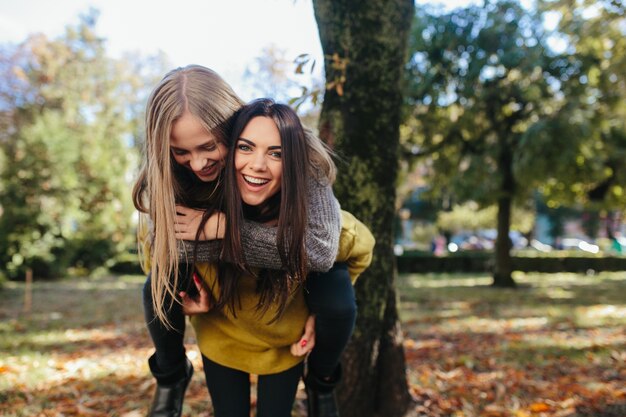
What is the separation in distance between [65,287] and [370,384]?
13608 mm

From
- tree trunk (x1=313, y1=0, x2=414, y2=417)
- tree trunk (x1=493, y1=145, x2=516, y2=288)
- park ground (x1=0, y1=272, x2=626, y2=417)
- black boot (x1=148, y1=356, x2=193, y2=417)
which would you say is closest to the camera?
black boot (x1=148, y1=356, x2=193, y2=417)

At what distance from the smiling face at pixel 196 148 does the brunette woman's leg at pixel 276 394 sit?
3.00ft

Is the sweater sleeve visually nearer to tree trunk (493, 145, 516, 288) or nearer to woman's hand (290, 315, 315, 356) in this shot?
woman's hand (290, 315, 315, 356)

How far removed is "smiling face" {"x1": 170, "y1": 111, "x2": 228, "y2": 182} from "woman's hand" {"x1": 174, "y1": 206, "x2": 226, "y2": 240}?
19cm

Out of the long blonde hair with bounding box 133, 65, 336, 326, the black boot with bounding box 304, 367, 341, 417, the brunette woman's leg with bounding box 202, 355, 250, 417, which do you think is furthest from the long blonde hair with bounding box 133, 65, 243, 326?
the black boot with bounding box 304, 367, 341, 417

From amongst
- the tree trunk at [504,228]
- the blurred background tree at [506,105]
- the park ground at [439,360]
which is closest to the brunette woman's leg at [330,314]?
the park ground at [439,360]

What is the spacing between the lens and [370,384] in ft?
9.59

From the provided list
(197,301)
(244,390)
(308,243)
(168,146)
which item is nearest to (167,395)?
(244,390)

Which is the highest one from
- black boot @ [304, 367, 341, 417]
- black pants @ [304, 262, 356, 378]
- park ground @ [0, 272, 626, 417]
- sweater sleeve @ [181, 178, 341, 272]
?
sweater sleeve @ [181, 178, 341, 272]

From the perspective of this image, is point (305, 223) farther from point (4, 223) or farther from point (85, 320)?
point (4, 223)

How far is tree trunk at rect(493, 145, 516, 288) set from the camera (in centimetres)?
1358

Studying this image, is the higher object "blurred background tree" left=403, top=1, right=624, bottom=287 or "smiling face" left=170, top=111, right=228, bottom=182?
"blurred background tree" left=403, top=1, right=624, bottom=287

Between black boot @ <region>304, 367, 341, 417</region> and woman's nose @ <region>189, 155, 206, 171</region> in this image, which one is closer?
woman's nose @ <region>189, 155, 206, 171</region>

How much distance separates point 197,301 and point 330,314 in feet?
1.89
